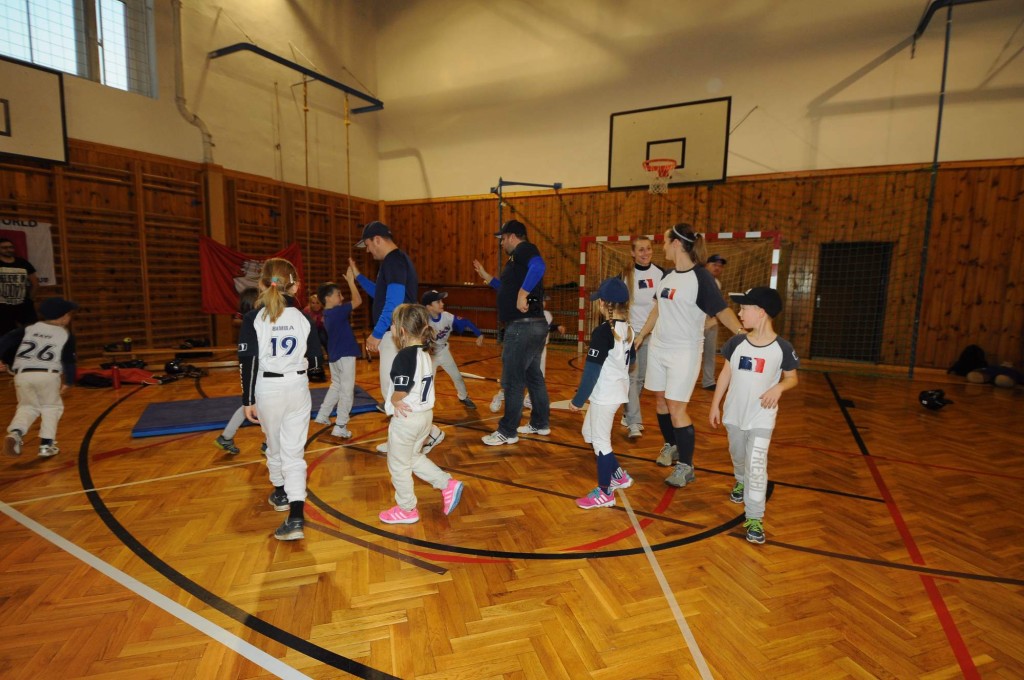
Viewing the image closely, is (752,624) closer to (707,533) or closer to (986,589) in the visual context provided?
(707,533)

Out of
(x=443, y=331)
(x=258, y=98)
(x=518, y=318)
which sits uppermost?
(x=258, y=98)

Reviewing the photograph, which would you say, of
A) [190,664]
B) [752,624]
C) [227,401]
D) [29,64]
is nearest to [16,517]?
[190,664]

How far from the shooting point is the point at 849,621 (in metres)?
2.43

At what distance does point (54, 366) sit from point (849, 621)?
19.6ft

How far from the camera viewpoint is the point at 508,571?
2.83 m

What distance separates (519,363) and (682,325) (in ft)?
5.04

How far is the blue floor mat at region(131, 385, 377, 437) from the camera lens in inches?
205

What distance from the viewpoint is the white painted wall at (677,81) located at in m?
8.77

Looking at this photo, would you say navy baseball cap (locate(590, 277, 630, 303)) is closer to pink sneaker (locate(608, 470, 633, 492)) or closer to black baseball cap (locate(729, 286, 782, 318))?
black baseball cap (locate(729, 286, 782, 318))

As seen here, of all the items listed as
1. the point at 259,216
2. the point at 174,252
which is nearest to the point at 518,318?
the point at 174,252

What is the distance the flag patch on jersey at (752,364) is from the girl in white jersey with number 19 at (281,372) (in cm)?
259

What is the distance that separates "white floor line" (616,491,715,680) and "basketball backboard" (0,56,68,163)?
10260 millimetres

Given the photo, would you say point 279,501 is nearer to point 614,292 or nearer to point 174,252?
point 614,292

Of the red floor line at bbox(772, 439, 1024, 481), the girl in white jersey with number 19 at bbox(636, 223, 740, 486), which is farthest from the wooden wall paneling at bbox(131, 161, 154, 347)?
the red floor line at bbox(772, 439, 1024, 481)
